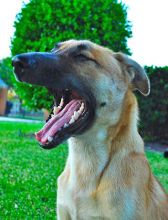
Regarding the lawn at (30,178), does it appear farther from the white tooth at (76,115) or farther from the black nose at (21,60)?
the black nose at (21,60)

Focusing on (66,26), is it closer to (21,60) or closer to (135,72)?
(135,72)

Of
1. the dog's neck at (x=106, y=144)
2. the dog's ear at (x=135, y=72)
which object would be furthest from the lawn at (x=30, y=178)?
the dog's ear at (x=135, y=72)

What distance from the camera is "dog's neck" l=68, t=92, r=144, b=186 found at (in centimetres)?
357

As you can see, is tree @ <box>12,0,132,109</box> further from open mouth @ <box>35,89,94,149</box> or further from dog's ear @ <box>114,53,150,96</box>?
open mouth @ <box>35,89,94,149</box>

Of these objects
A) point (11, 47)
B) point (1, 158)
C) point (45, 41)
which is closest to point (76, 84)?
point (1, 158)

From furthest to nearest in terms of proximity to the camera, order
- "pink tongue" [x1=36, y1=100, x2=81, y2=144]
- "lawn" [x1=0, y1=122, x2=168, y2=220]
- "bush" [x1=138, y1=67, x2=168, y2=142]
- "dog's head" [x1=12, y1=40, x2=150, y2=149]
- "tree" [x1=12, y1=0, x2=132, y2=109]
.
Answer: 1. "bush" [x1=138, y1=67, x2=168, y2=142]
2. "tree" [x1=12, y1=0, x2=132, y2=109]
3. "lawn" [x1=0, y1=122, x2=168, y2=220]
4. "pink tongue" [x1=36, y1=100, x2=81, y2=144]
5. "dog's head" [x1=12, y1=40, x2=150, y2=149]

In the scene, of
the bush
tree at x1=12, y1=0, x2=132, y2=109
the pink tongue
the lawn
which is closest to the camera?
the pink tongue

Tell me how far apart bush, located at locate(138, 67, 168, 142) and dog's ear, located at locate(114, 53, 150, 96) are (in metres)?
9.11

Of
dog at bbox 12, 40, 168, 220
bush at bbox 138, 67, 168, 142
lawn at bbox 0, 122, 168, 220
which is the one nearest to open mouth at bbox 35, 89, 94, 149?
dog at bbox 12, 40, 168, 220

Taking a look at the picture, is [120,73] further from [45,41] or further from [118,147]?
[45,41]

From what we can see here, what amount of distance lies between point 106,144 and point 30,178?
384cm

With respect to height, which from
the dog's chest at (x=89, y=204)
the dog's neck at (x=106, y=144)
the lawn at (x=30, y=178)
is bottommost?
the lawn at (x=30, y=178)

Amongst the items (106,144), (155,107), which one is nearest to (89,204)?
(106,144)

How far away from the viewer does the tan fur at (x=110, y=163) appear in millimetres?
3328
